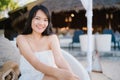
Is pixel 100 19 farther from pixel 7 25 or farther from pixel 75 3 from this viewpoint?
pixel 7 25

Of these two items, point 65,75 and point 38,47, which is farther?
point 38,47

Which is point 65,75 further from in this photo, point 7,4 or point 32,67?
point 7,4

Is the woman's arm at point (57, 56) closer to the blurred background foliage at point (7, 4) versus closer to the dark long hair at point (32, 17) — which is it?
the dark long hair at point (32, 17)

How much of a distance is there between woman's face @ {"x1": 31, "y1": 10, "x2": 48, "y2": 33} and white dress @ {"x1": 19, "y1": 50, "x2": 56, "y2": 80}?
18 centimetres

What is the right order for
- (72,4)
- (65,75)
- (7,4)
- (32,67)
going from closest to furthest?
(65,75) < (32,67) < (72,4) < (7,4)

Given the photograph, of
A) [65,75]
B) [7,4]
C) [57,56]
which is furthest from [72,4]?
[65,75]

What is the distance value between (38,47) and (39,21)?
19 centimetres

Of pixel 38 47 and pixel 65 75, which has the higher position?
pixel 38 47

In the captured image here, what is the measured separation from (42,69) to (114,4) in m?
15.4

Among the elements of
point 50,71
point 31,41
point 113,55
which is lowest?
point 113,55

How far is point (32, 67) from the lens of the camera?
249cm

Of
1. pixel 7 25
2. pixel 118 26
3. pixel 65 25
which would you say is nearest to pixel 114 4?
pixel 118 26

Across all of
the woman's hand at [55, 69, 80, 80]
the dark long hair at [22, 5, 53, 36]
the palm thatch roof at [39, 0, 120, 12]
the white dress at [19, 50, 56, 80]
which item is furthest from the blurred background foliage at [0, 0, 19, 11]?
the woman's hand at [55, 69, 80, 80]

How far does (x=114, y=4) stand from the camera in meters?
17.3
